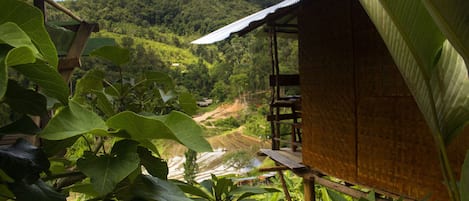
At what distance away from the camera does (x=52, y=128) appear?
287 mm

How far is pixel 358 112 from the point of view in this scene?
7.68ft

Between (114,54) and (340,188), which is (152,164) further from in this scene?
(340,188)

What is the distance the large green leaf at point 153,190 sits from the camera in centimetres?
31

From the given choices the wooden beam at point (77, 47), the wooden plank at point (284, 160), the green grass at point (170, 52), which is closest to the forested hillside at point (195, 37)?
the green grass at point (170, 52)

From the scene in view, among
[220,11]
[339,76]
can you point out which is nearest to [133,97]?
[339,76]

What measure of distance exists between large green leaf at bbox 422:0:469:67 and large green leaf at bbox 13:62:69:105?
0.59 metres

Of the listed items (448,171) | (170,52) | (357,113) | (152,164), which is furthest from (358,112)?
(170,52)

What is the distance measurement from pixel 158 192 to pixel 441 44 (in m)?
0.71

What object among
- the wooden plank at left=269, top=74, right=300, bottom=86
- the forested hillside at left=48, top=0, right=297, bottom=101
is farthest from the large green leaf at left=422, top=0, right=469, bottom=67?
the forested hillside at left=48, top=0, right=297, bottom=101

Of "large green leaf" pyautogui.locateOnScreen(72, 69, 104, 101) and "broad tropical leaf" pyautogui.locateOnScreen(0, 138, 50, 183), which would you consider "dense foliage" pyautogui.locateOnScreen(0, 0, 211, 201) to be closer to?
"broad tropical leaf" pyautogui.locateOnScreen(0, 138, 50, 183)

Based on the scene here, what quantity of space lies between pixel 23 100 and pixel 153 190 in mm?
132

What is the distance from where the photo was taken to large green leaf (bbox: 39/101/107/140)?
283mm

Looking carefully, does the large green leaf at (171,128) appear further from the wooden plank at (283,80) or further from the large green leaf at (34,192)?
the wooden plank at (283,80)

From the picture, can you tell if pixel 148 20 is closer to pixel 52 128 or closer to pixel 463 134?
pixel 463 134
